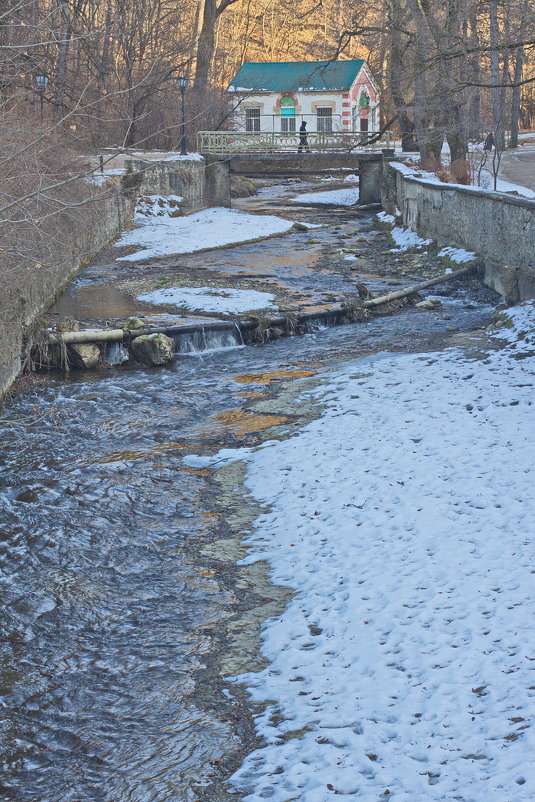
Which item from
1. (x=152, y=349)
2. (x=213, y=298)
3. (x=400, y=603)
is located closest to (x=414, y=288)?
(x=213, y=298)

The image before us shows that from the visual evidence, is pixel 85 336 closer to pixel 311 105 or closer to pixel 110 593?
pixel 110 593

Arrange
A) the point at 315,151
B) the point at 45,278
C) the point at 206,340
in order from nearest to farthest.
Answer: the point at 206,340
the point at 45,278
the point at 315,151

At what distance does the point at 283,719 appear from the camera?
548cm

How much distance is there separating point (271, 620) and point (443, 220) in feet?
56.9

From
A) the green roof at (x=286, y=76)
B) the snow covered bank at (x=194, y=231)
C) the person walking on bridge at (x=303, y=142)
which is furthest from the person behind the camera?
the green roof at (x=286, y=76)

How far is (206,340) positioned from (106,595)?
837 centimetres

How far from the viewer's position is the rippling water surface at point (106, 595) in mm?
5230

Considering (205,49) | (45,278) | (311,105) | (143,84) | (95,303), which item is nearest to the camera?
(45,278)

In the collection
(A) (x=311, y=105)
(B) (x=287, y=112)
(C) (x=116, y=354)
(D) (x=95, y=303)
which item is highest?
(A) (x=311, y=105)

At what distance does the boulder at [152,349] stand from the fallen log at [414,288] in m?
4.48

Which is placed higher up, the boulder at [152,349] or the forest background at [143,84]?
the forest background at [143,84]

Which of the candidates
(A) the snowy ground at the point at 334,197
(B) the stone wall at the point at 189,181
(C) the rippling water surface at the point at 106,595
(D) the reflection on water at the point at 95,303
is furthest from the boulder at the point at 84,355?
(A) the snowy ground at the point at 334,197

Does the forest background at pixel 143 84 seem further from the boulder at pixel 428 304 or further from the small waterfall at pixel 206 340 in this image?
the boulder at pixel 428 304

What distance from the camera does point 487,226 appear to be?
720 inches
